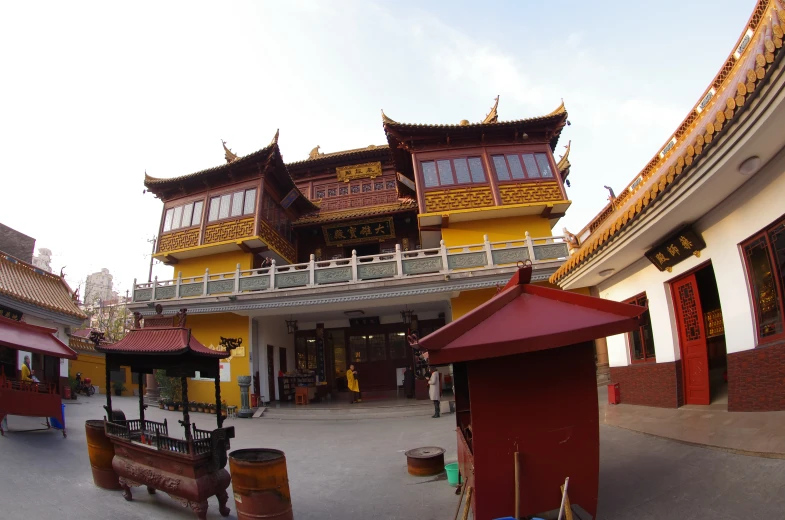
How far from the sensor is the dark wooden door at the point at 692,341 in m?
6.17

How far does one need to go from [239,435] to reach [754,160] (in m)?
11.3

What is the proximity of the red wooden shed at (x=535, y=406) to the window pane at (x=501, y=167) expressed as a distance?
1341cm

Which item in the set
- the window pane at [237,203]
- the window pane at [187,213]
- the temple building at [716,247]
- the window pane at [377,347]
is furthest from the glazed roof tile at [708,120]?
the window pane at [187,213]

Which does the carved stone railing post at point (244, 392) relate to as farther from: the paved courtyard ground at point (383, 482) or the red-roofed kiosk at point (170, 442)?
the red-roofed kiosk at point (170, 442)

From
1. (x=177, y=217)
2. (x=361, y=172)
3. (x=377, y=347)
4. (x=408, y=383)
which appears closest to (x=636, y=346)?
(x=408, y=383)

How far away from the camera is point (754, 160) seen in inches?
164

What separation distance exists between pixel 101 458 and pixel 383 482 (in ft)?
13.7

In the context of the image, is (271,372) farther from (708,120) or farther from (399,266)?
(708,120)

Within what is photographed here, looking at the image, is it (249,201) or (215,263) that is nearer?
(249,201)

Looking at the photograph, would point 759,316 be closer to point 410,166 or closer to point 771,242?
point 771,242

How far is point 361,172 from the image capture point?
73.1 ft

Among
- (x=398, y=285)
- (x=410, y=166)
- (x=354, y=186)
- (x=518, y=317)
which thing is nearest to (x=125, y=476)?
(x=518, y=317)

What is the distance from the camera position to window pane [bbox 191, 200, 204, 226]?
1823 centimetres

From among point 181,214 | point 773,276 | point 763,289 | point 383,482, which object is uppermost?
point 181,214
